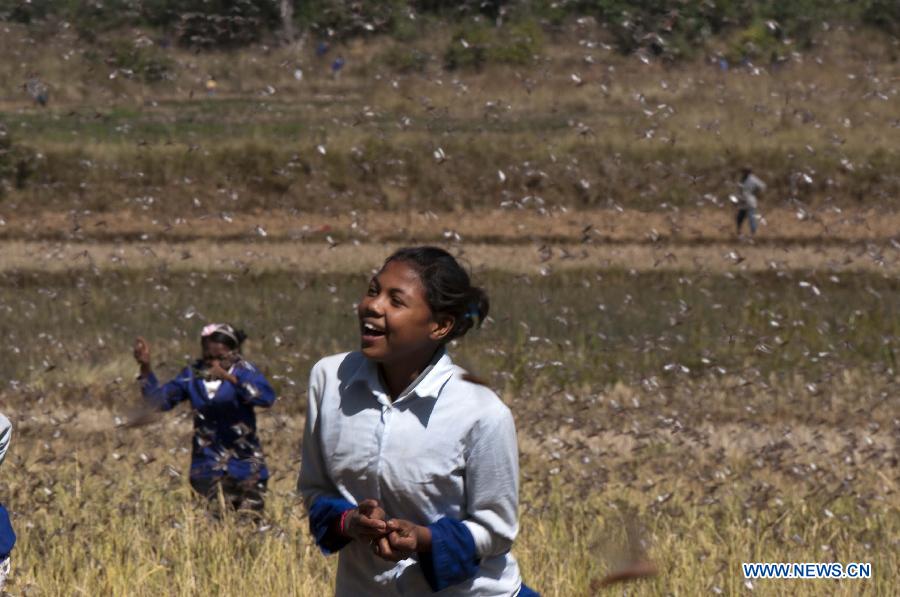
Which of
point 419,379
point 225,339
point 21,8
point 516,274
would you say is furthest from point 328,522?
point 516,274

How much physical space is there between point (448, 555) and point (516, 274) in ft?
52.7

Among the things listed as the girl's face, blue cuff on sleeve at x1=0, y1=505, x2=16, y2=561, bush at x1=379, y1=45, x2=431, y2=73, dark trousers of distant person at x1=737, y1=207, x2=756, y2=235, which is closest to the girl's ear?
the girl's face

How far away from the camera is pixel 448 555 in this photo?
319 cm

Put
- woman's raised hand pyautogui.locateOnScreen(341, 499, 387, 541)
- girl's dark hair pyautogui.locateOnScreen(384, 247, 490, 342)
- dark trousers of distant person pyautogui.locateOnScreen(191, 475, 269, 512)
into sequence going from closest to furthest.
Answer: woman's raised hand pyautogui.locateOnScreen(341, 499, 387, 541) < girl's dark hair pyautogui.locateOnScreen(384, 247, 490, 342) < dark trousers of distant person pyautogui.locateOnScreen(191, 475, 269, 512)

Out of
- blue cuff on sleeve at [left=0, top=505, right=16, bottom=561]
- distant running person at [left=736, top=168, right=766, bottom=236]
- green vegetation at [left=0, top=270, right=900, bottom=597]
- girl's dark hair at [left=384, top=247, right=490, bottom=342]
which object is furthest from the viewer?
distant running person at [left=736, top=168, right=766, bottom=236]

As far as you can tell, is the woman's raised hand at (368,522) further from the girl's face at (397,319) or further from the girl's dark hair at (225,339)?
the girl's dark hair at (225,339)

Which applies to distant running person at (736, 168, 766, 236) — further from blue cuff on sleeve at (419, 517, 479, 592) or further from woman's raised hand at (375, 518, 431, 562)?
woman's raised hand at (375, 518, 431, 562)

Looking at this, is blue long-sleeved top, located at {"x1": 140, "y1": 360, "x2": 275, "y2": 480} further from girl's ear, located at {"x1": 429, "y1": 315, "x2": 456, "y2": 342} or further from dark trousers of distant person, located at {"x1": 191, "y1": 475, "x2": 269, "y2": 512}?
girl's ear, located at {"x1": 429, "y1": 315, "x2": 456, "y2": 342}

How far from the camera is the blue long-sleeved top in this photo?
6738 millimetres

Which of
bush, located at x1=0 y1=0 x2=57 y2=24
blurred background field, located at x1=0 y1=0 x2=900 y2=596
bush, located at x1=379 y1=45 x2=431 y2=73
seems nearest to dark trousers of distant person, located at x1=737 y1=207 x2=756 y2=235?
blurred background field, located at x1=0 y1=0 x2=900 y2=596

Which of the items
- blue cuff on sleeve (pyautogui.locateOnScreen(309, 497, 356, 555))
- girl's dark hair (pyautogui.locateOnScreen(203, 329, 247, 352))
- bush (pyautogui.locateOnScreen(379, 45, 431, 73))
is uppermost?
blue cuff on sleeve (pyautogui.locateOnScreen(309, 497, 356, 555))

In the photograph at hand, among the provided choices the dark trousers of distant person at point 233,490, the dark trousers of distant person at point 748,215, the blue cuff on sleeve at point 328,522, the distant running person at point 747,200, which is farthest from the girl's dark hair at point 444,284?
the dark trousers of distant person at point 748,215

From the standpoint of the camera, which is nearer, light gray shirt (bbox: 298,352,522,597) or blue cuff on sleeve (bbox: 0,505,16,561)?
light gray shirt (bbox: 298,352,522,597)

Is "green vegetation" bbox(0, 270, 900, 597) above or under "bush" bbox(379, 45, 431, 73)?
above
